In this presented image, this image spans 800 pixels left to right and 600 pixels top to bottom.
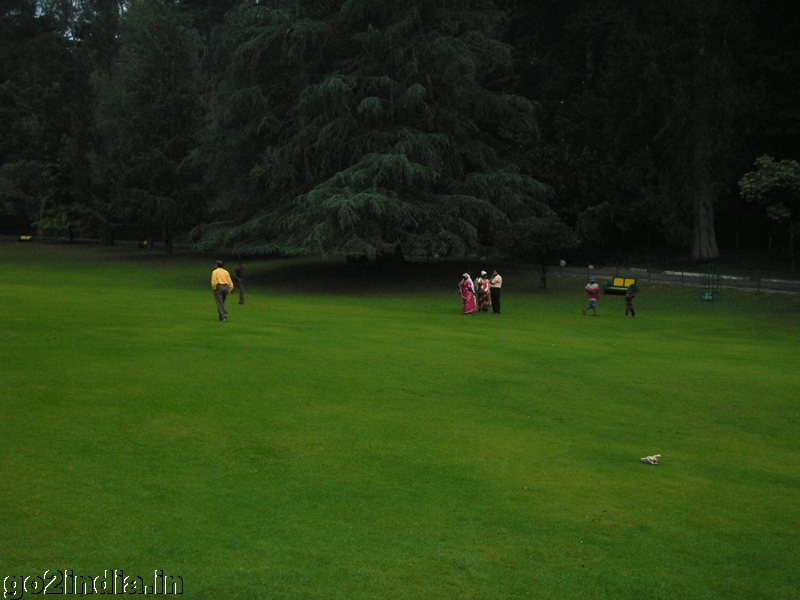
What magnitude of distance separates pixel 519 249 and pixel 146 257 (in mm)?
40102

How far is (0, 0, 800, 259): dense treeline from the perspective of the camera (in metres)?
45.0

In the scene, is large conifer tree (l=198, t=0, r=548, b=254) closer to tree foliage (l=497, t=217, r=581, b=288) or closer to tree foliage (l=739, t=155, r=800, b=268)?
tree foliage (l=497, t=217, r=581, b=288)

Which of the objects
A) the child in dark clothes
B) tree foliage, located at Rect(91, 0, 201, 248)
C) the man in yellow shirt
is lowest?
the child in dark clothes

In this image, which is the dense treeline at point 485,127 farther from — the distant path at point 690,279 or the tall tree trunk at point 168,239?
the tall tree trunk at point 168,239

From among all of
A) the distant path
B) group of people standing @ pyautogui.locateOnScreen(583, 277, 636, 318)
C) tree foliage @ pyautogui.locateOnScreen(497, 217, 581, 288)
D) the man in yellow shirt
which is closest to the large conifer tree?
tree foliage @ pyautogui.locateOnScreen(497, 217, 581, 288)

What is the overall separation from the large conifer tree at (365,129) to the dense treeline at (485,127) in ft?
0.37

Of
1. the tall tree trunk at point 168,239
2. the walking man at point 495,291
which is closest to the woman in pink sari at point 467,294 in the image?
the walking man at point 495,291

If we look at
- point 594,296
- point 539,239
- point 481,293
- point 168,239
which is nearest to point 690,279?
point 539,239

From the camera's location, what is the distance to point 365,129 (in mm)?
47344

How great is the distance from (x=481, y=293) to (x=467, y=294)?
4.72 feet

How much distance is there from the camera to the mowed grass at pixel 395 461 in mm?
9016

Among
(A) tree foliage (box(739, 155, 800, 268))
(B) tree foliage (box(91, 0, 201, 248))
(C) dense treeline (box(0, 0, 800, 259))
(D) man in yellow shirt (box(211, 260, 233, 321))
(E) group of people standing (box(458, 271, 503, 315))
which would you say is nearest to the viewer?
(D) man in yellow shirt (box(211, 260, 233, 321))

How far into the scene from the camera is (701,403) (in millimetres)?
17453

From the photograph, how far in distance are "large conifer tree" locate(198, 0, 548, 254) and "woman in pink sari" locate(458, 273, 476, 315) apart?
34.4 ft
